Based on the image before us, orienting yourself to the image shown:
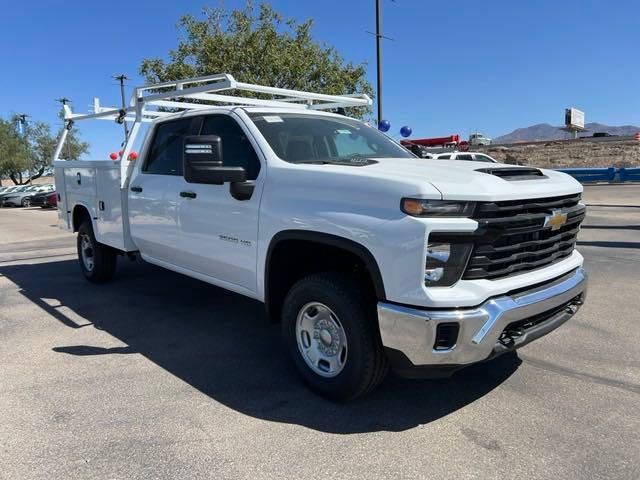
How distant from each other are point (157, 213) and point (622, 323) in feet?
14.8

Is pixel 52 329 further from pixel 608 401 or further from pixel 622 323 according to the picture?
pixel 622 323

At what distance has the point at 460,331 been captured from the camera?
113 inches

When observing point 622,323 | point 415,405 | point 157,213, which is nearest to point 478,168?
point 415,405

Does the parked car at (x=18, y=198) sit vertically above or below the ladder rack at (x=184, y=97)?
below

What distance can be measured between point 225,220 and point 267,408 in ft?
4.85

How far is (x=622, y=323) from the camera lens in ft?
16.7

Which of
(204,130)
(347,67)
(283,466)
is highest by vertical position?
(347,67)

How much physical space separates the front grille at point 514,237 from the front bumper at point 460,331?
0.58 ft

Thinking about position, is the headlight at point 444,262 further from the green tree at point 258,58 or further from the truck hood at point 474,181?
the green tree at point 258,58

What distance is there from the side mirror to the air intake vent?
67.7 inches

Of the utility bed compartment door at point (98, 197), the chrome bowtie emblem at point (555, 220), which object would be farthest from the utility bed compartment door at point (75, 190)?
the chrome bowtie emblem at point (555, 220)

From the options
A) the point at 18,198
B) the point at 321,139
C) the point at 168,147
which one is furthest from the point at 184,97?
the point at 18,198

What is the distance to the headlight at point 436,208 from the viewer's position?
9.50 ft

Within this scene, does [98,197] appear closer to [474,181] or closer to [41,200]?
[474,181]
